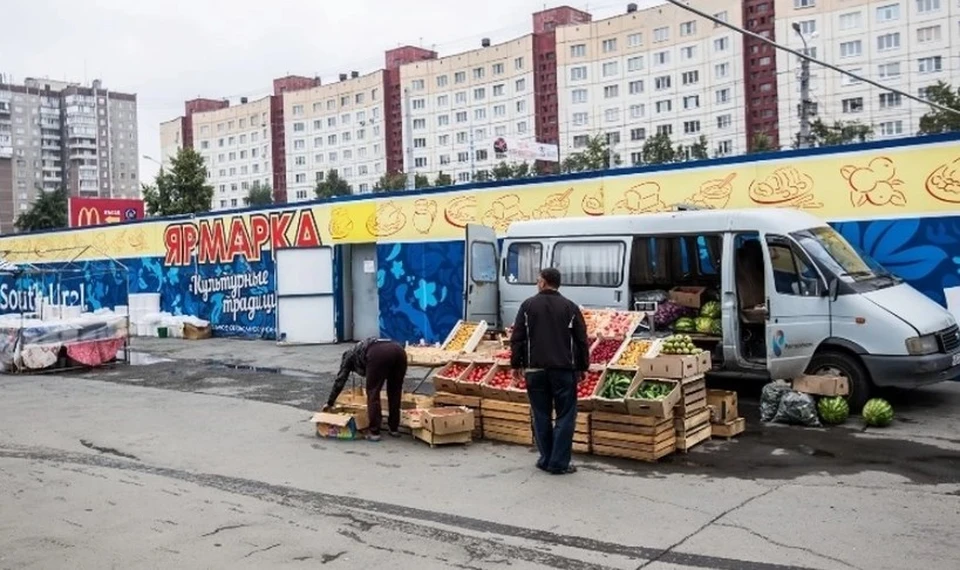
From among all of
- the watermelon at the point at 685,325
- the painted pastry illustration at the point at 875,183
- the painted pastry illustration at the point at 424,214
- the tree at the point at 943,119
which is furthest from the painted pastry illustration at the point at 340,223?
the tree at the point at 943,119

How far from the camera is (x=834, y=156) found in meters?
12.9

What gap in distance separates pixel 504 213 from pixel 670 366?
9.29 m

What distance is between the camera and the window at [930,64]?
59.2m

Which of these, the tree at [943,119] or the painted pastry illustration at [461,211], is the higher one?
A: the tree at [943,119]

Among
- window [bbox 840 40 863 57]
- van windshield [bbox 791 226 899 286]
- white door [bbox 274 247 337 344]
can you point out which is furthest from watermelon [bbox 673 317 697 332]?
window [bbox 840 40 863 57]

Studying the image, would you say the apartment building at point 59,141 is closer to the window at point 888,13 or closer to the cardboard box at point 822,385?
the window at point 888,13

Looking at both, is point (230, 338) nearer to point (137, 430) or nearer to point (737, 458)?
point (137, 430)

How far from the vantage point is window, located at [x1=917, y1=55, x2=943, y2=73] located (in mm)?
59188

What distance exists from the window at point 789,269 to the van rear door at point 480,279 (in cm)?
474

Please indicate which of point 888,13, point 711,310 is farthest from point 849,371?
point 888,13

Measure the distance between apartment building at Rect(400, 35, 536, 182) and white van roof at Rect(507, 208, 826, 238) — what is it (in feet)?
223

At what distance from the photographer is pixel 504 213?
17391 mm

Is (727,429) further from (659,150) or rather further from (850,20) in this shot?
(850,20)

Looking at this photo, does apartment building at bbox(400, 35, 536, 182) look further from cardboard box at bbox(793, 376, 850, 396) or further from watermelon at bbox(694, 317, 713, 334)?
cardboard box at bbox(793, 376, 850, 396)
